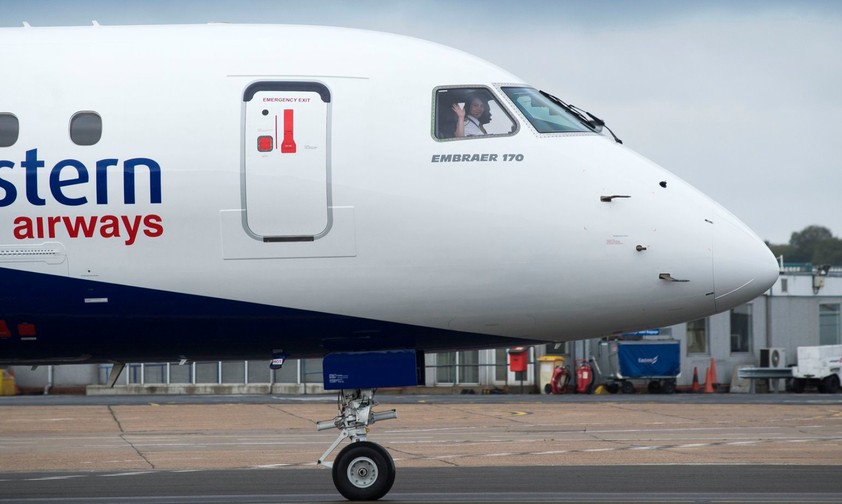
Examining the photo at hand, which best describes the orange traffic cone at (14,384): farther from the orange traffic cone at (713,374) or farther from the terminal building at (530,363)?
the orange traffic cone at (713,374)

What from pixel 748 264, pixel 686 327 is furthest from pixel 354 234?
pixel 686 327

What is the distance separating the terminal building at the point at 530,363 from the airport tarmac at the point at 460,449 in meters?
9.33

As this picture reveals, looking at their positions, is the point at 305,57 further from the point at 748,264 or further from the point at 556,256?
the point at 748,264

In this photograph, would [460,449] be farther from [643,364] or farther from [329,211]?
[643,364]

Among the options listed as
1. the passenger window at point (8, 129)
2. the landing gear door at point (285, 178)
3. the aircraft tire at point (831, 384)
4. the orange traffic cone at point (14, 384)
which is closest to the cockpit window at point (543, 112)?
the landing gear door at point (285, 178)

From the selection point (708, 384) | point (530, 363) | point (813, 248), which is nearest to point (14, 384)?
point (530, 363)

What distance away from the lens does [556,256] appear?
1139cm

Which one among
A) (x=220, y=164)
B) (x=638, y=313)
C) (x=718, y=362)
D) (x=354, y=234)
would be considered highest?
(x=220, y=164)

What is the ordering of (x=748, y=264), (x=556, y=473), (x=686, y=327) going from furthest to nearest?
(x=686, y=327), (x=556, y=473), (x=748, y=264)

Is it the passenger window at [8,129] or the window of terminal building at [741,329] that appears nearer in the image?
the passenger window at [8,129]

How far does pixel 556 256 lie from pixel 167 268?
3.71 meters

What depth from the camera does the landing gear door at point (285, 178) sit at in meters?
11.4

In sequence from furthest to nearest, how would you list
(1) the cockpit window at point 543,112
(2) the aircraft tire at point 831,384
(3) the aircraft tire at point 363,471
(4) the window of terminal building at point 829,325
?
(4) the window of terminal building at point 829,325 < (2) the aircraft tire at point 831,384 < (3) the aircraft tire at point 363,471 < (1) the cockpit window at point 543,112

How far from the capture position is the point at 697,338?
46.8m
